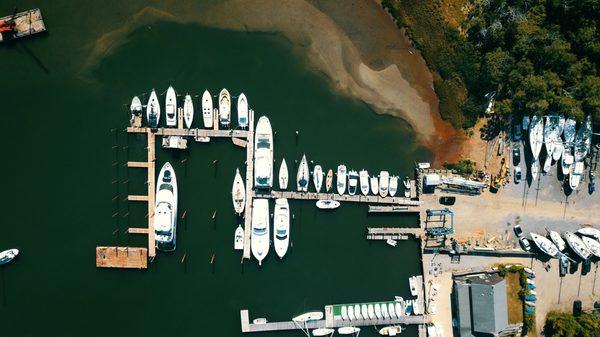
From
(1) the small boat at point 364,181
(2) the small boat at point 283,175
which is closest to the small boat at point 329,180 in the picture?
(1) the small boat at point 364,181

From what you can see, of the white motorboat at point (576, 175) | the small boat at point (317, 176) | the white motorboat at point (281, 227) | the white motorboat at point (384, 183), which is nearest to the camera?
the white motorboat at point (281, 227)

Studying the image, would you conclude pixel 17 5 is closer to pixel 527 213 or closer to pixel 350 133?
pixel 350 133

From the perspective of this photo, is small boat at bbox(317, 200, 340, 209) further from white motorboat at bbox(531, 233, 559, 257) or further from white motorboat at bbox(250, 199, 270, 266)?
white motorboat at bbox(531, 233, 559, 257)

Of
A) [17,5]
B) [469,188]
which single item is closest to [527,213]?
[469,188]

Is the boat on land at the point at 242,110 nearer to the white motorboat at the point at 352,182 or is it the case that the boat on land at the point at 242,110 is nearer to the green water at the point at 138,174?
the green water at the point at 138,174

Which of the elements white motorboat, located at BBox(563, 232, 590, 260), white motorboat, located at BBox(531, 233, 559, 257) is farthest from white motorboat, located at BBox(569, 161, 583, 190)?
white motorboat, located at BBox(531, 233, 559, 257)

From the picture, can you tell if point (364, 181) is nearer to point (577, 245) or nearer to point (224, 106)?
point (224, 106)
